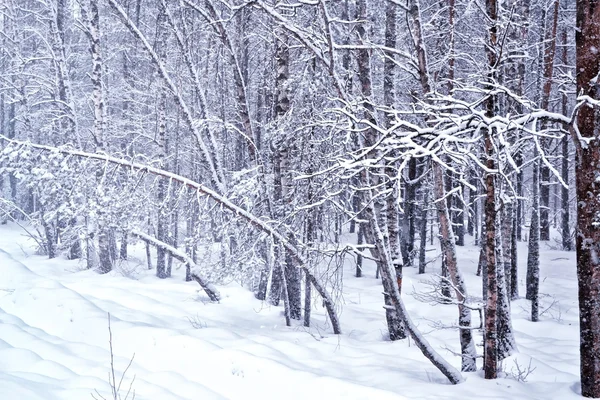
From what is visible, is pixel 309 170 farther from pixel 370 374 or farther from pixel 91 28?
pixel 91 28

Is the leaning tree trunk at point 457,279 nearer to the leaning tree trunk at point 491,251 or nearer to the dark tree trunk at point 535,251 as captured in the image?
the leaning tree trunk at point 491,251

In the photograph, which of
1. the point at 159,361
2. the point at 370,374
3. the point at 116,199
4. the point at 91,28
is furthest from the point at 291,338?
the point at 91,28

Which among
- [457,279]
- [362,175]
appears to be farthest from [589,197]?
[362,175]

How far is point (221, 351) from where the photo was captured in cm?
681

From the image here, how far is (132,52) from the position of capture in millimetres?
22500

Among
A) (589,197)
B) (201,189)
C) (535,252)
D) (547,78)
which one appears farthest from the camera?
(535,252)

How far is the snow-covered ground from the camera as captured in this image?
566cm

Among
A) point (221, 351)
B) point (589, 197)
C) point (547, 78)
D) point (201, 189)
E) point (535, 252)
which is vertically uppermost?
point (547, 78)

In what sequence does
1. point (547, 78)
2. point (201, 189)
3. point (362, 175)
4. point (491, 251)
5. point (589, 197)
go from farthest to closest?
point (547, 78)
point (201, 189)
point (362, 175)
point (491, 251)
point (589, 197)

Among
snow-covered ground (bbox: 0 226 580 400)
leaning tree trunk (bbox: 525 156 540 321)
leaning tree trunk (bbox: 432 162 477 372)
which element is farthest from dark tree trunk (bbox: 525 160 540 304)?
leaning tree trunk (bbox: 432 162 477 372)

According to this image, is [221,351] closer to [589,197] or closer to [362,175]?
[362,175]

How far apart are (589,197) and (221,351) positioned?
17.1 feet

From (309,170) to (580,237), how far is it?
16.5 ft

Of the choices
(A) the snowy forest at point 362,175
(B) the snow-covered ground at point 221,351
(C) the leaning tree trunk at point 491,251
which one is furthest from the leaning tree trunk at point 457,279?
(C) the leaning tree trunk at point 491,251
